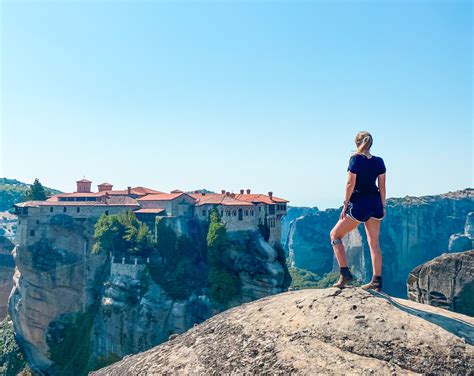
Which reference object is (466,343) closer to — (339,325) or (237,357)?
(339,325)

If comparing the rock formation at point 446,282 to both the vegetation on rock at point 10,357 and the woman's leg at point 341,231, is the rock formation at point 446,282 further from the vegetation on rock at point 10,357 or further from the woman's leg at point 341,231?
the vegetation on rock at point 10,357

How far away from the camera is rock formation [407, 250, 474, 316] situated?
20500mm

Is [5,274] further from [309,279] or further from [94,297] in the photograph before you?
[309,279]

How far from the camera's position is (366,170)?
8055 millimetres

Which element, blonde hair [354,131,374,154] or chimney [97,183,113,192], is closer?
blonde hair [354,131,374,154]

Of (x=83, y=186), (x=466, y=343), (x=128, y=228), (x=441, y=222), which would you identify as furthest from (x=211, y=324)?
(x=441, y=222)

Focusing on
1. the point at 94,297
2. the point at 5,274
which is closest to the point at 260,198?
the point at 94,297

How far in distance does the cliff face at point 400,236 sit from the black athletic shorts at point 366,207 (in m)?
122

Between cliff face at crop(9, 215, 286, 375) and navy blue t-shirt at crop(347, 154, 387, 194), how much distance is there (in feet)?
150

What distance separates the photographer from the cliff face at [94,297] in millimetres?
53062

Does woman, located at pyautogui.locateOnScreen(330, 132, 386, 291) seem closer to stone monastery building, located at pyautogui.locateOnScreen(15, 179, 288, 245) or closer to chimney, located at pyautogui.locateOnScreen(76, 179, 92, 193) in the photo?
stone monastery building, located at pyautogui.locateOnScreen(15, 179, 288, 245)

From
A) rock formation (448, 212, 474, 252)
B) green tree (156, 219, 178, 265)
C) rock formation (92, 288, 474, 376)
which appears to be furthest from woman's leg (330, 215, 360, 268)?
rock formation (448, 212, 474, 252)

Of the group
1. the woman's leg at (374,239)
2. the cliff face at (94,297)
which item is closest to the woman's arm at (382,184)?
the woman's leg at (374,239)

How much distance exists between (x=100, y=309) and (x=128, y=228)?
1020cm
